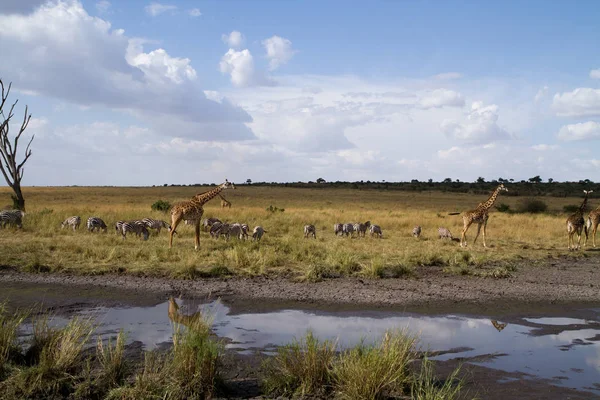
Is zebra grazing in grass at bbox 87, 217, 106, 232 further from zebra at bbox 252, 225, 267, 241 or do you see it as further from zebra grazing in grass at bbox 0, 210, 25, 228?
zebra at bbox 252, 225, 267, 241

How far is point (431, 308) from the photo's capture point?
1063cm

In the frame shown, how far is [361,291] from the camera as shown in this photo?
11.9 m

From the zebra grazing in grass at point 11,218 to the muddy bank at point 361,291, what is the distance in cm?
844

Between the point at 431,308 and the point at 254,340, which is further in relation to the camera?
the point at 431,308

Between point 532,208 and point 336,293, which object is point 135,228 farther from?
point 532,208

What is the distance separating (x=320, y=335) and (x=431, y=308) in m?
3.15

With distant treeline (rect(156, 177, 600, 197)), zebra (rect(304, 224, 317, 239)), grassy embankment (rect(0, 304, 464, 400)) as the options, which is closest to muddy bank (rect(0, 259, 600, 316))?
grassy embankment (rect(0, 304, 464, 400))

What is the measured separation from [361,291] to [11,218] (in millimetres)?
15519

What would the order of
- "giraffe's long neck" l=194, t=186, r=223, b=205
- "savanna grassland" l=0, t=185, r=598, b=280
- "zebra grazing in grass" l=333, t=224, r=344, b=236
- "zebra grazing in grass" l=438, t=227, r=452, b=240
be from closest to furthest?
"savanna grassland" l=0, t=185, r=598, b=280 → "giraffe's long neck" l=194, t=186, r=223, b=205 → "zebra grazing in grass" l=438, t=227, r=452, b=240 → "zebra grazing in grass" l=333, t=224, r=344, b=236

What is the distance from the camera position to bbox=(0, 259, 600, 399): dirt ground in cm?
1061

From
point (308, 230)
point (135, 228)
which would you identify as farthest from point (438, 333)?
point (135, 228)

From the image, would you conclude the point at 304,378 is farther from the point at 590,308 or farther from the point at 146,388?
the point at 590,308

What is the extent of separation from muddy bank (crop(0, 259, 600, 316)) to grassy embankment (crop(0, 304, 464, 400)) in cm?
411

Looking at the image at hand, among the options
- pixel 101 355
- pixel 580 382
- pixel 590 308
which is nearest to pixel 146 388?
pixel 101 355
